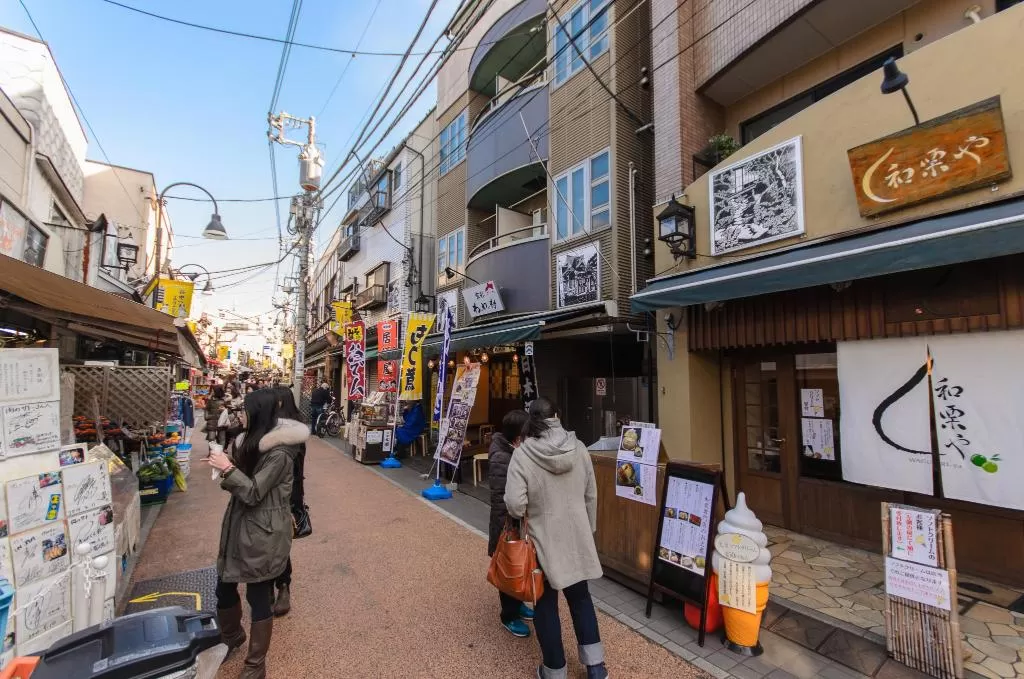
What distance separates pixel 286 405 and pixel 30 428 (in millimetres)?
1816

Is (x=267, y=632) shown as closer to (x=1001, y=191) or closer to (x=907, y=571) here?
(x=907, y=571)

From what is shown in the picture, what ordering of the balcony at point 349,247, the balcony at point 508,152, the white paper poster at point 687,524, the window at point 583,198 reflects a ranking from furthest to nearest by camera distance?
the balcony at point 349,247
the balcony at point 508,152
the window at point 583,198
the white paper poster at point 687,524

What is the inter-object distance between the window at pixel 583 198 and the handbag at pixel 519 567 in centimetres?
684

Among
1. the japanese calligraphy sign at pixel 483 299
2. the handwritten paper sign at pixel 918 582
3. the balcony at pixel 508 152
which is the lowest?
the handwritten paper sign at pixel 918 582

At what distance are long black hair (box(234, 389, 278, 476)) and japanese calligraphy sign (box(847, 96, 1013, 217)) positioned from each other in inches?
241

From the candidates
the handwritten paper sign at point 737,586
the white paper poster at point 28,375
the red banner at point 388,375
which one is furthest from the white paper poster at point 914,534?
the red banner at point 388,375

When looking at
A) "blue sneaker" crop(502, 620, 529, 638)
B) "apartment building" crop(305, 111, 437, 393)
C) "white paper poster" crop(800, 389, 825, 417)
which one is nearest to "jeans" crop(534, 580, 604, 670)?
"blue sneaker" crop(502, 620, 529, 638)

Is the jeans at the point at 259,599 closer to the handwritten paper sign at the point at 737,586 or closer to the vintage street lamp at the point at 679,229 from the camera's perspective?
the handwritten paper sign at the point at 737,586

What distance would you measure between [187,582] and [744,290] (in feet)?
22.3

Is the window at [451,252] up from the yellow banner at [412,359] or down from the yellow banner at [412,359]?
up

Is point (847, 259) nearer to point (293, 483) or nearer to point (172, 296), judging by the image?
point (293, 483)

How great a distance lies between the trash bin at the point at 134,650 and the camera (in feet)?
5.74

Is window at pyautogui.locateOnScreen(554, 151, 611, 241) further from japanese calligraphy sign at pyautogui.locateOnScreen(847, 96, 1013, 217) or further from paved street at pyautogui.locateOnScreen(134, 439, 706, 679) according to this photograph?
paved street at pyautogui.locateOnScreen(134, 439, 706, 679)

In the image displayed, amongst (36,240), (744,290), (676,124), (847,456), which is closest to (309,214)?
(36,240)
